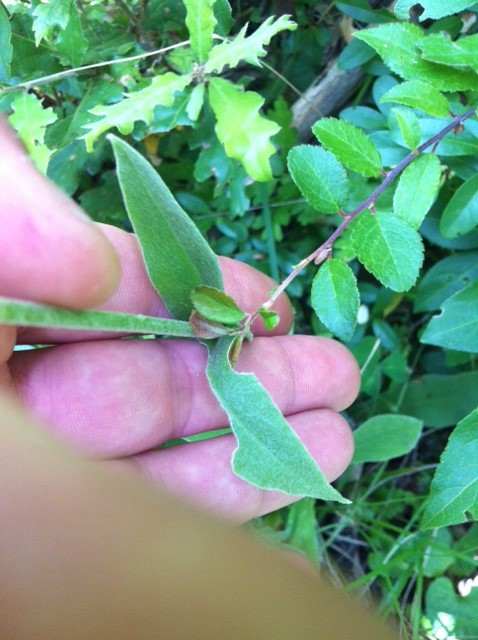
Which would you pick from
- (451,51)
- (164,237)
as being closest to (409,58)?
(451,51)

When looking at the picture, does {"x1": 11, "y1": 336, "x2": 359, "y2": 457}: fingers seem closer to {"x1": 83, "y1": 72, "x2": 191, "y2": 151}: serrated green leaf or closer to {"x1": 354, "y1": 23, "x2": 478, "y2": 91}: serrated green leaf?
{"x1": 83, "y1": 72, "x2": 191, "y2": 151}: serrated green leaf

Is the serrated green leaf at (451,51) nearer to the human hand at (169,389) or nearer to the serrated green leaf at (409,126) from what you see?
the serrated green leaf at (409,126)

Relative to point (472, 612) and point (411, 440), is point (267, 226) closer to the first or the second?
point (411, 440)

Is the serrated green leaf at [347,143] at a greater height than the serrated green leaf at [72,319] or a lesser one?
greater

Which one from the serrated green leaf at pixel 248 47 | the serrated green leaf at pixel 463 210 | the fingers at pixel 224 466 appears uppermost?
the serrated green leaf at pixel 248 47

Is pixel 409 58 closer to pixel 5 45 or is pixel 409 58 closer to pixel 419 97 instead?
pixel 419 97

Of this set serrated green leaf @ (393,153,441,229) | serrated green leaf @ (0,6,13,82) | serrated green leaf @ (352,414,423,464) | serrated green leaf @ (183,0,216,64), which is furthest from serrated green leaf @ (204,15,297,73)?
serrated green leaf @ (352,414,423,464)

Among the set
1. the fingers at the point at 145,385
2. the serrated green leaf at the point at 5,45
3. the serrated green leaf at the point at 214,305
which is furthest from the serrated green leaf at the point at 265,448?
the serrated green leaf at the point at 5,45
